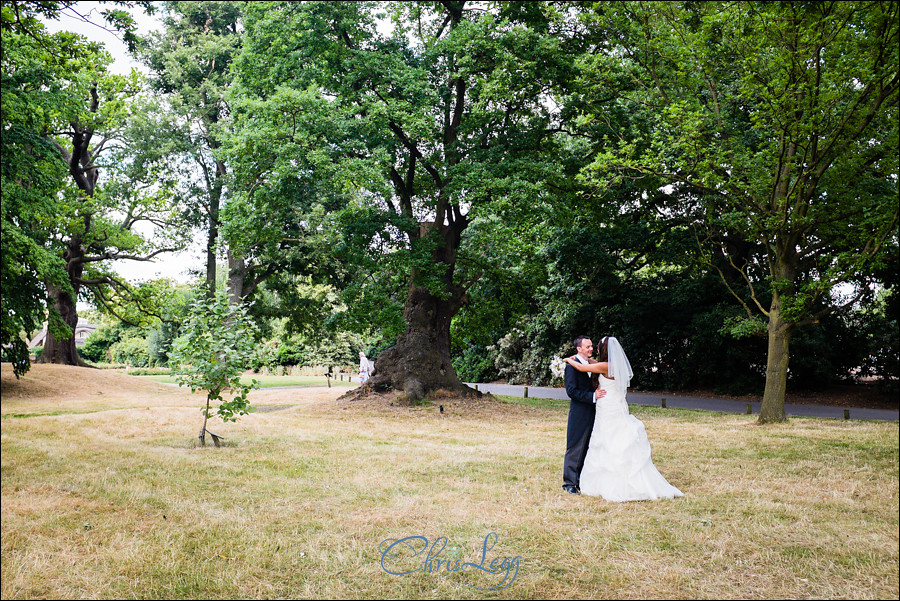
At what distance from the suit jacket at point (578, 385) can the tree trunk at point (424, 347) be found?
9.29m

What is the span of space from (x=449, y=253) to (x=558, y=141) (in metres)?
5.09

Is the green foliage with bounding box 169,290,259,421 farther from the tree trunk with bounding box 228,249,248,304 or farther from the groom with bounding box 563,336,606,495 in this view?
the tree trunk with bounding box 228,249,248,304

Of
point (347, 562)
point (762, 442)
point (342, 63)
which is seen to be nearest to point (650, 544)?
point (347, 562)

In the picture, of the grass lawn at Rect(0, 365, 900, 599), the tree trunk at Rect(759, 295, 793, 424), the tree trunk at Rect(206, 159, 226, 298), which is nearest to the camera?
the grass lawn at Rect(0, 365, 900, 599)

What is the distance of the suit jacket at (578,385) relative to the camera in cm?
544

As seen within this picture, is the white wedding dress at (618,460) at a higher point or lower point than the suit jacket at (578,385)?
lower

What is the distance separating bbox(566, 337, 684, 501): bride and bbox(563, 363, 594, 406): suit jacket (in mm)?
128

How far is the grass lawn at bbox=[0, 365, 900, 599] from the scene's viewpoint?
2553 millimetres

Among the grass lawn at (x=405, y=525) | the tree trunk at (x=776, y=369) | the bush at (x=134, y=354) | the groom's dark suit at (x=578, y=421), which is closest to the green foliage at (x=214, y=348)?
the grass lawn at (x=405, y=525)

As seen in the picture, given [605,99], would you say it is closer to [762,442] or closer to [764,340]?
[762,442]

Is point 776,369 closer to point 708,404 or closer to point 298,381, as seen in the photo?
point 708,404

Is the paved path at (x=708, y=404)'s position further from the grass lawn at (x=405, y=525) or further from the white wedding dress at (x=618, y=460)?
the white wedding dress at (x=618, y=460)

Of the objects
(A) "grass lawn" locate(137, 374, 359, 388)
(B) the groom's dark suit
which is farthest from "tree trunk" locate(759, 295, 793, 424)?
(A) "grass lawn" locate(137, 374, 359, 388)

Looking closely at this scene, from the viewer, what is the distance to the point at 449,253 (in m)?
15.5
